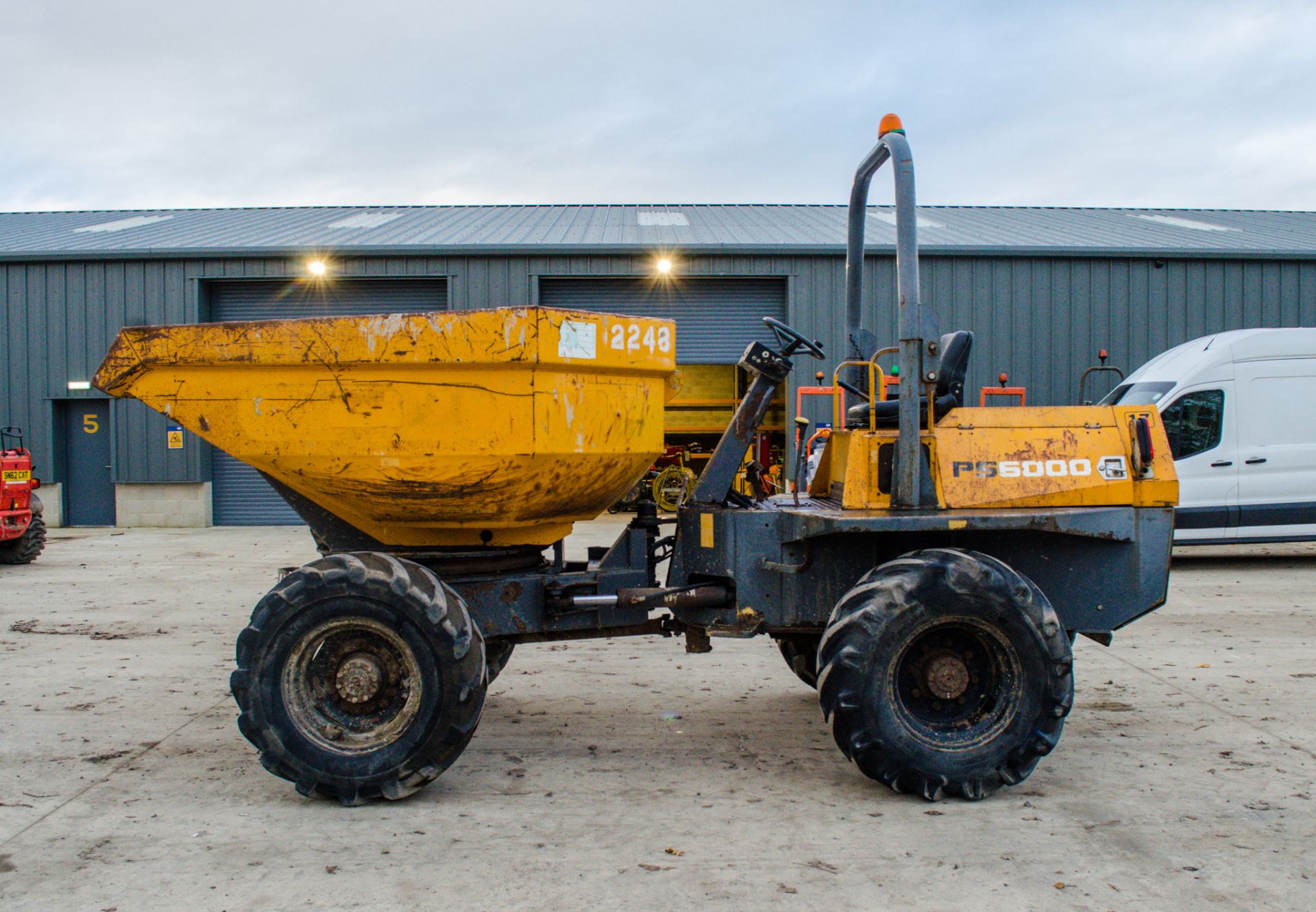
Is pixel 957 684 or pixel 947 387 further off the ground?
pixel 947 387

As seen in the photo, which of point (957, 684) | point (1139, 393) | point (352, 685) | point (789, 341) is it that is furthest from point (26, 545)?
point (1139, 393)

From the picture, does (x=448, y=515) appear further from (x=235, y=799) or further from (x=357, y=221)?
(x=357, y=221)

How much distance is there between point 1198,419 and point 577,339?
364 inches

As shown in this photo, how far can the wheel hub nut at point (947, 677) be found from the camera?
3900mm

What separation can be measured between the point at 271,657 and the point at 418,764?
723 mm

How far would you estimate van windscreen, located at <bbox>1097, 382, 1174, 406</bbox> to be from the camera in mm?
10719

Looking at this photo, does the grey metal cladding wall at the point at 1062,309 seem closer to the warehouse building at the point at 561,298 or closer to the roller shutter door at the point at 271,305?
the warehouse building at the point at 561,298

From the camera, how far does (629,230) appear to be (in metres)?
20.0

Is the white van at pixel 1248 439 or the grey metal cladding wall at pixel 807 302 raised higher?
the grey metal cladding wall at pixel 807 302

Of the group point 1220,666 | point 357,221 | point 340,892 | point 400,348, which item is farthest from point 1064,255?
point 340,892

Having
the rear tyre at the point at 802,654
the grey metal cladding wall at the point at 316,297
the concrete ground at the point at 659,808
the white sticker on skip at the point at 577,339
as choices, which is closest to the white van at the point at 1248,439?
the concrete ground at the point at 659,808

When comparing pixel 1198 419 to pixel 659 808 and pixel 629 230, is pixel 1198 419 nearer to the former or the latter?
pixel 659 808

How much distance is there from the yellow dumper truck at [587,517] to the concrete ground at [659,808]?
308 millimetres

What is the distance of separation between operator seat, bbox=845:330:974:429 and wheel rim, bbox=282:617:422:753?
2.28m
